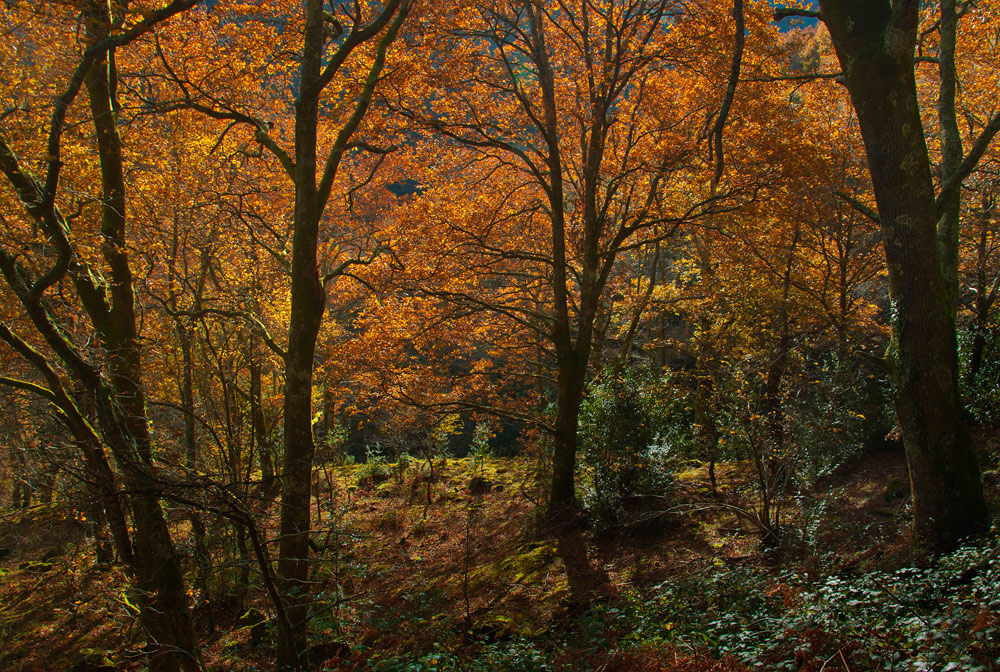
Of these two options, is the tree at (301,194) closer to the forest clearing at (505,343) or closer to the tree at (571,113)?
the forest clearing at (505,343)

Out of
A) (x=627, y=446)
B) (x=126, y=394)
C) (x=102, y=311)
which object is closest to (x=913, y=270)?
(x=627, y=446)

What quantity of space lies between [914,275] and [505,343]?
7.13 metres

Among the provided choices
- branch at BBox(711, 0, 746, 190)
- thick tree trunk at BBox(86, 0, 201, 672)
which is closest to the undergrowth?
thick tree trunk at BBox(86, 0, 201, 672)

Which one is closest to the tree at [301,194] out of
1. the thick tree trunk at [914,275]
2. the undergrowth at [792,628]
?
the undergrowth at [792,628]

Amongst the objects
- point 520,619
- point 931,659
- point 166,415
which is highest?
point 166,415

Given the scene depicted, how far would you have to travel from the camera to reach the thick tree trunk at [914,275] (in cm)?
411

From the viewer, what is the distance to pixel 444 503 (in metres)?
11.8

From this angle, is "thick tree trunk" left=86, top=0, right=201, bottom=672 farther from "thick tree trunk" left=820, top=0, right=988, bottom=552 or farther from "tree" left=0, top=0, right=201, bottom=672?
"thick tree trunk" left=820, top=0, right=988, bottom=552

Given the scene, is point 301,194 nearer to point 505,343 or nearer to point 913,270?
point 913,270

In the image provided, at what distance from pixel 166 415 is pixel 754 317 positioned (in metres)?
15.4

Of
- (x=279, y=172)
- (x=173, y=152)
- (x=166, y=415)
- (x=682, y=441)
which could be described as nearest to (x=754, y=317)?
(x=682, y=441)

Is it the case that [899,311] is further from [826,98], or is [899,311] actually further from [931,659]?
[826,98]

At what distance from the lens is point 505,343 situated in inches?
420

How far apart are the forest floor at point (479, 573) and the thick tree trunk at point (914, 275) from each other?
22.2 inches
